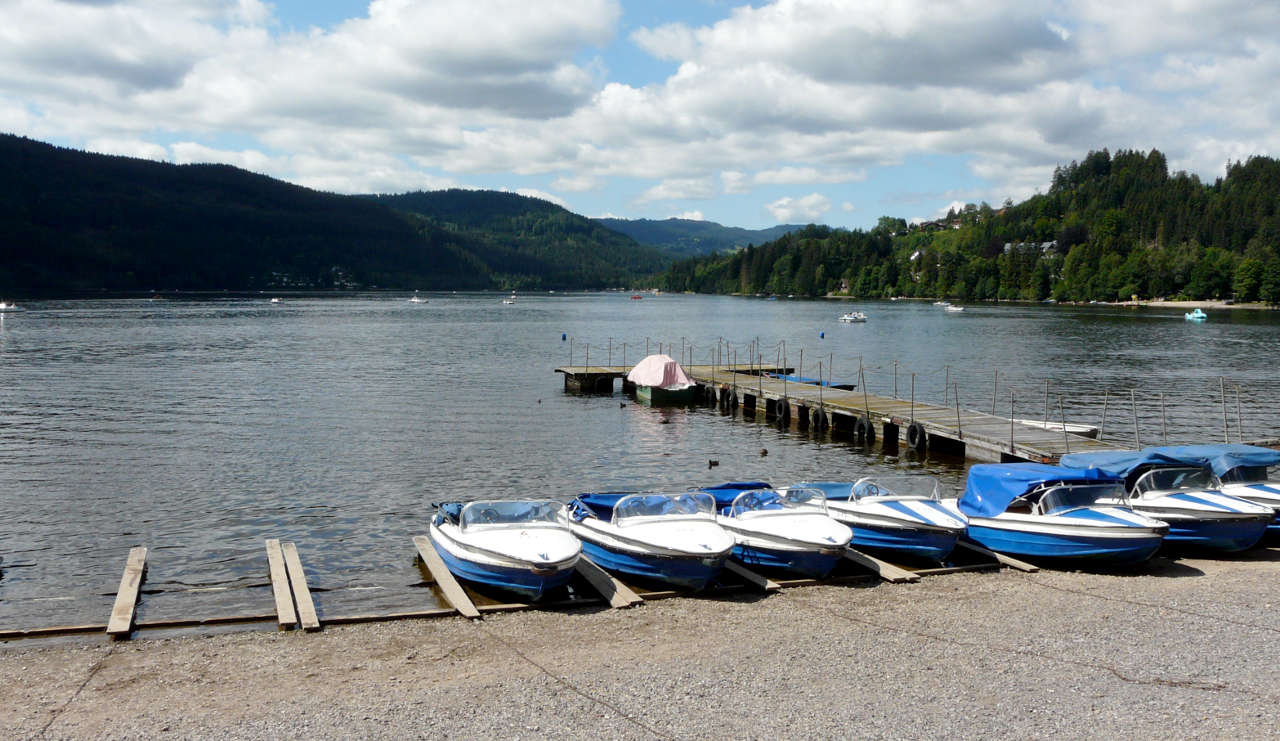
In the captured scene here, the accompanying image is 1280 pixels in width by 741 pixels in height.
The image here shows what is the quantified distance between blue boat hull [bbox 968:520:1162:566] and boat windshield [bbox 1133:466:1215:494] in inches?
111

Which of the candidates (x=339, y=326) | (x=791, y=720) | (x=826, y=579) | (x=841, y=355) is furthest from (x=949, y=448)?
(x=339, y=326)

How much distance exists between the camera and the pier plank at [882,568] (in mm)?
18359

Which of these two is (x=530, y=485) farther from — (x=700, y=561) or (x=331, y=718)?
(x=331, y=718)

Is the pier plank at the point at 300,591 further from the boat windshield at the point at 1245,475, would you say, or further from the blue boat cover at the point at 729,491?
the boat windshield at the point at 1245,475

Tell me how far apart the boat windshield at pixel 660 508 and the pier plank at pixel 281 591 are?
249 inches

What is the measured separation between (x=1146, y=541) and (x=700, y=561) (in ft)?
28.4

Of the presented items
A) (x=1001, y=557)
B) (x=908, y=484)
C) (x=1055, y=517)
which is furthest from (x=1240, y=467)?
(x=908, y=484)

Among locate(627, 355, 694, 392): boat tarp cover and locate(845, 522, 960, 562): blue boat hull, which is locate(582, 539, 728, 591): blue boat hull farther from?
locate(627, 355, 694, 392): boat tarp cover

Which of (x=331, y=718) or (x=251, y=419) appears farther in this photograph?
(x=251, y=419)

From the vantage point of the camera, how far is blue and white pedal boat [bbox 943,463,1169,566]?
1820 cm

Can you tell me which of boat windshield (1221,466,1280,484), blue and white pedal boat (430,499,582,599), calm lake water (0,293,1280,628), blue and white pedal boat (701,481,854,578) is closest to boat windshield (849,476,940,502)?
calm lake water (0,293,1280,628)

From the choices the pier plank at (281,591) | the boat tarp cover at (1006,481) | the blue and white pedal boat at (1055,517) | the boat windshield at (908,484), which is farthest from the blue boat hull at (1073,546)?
the pier plank at (281,591)

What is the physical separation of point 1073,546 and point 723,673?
9.23 metres

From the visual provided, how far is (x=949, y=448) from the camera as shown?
3656 centimetres
